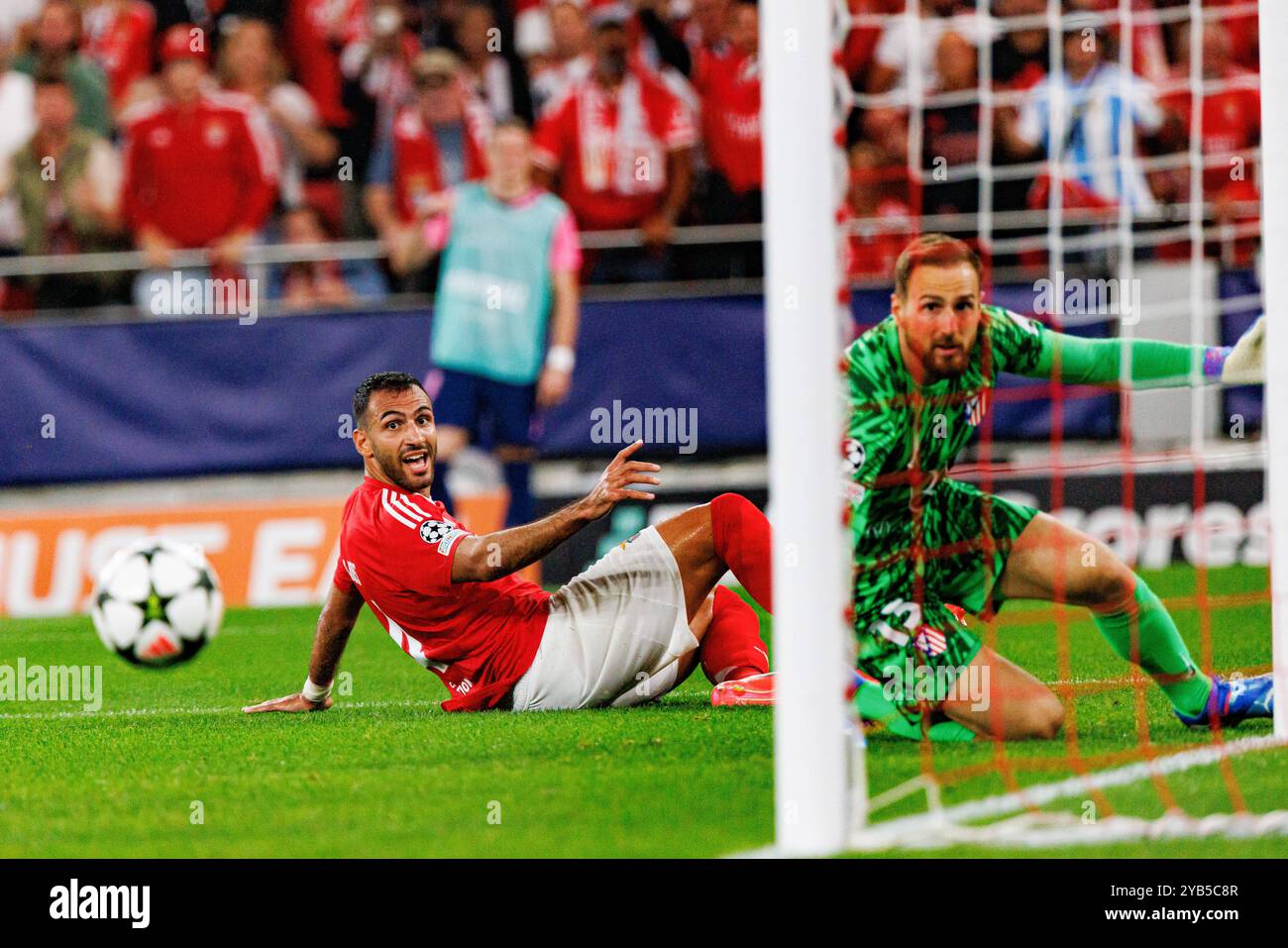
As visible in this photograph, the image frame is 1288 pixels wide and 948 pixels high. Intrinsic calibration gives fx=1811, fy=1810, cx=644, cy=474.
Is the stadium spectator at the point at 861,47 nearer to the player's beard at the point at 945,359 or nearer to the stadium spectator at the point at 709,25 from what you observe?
the stadium spectator at the point at 709,25

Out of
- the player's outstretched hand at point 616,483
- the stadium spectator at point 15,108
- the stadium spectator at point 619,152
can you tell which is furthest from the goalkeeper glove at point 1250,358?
the stadium spectator at point 15,108

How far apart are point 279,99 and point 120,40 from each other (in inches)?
55.8

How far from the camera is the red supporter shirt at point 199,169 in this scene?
40.8ft

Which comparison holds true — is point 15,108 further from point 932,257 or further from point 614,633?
point 932,257

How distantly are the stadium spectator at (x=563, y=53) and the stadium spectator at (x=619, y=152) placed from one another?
A: 0.34 metres

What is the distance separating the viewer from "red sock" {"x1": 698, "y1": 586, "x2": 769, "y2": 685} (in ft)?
21.5

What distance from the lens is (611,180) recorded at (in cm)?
1232

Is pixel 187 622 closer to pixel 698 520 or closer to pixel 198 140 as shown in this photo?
pixel 698 520

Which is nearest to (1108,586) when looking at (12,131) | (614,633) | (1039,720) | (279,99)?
(1039,720)

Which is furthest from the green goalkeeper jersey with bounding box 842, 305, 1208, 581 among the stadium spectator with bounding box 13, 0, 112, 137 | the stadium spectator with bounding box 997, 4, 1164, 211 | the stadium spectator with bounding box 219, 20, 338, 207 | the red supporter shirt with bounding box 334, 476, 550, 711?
the stadium spectator with bounding box 13, 0, 112, 137

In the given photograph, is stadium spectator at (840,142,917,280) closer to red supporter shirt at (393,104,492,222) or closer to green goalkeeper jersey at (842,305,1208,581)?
red supporter shirt at (393,104,492,222)

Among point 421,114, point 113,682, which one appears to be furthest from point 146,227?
point 113,682

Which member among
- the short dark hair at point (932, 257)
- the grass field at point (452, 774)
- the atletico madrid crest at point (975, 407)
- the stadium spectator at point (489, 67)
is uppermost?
the stadium spectator at point (489, 67)

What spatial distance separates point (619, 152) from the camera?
12203 mm
